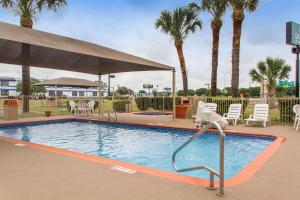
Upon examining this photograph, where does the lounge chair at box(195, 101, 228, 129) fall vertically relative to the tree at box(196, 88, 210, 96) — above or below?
below

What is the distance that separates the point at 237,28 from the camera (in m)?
15.0

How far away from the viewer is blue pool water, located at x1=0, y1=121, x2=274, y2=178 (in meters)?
6.45

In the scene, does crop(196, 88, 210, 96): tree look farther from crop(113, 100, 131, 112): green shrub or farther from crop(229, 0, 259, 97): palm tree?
crop(229, 0, 259, 97): palm tree

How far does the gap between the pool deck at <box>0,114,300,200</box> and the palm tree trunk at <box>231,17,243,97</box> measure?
33.0 ft

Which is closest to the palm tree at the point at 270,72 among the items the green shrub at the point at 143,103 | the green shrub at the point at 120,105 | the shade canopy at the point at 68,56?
the green shrub at the point at 143,103

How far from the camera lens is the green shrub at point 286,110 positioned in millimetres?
11225

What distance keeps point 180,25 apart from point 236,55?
8.57 m

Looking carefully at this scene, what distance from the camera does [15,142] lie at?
683 cm

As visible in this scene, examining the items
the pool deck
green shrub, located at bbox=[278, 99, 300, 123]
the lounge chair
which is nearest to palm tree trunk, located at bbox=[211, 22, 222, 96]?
green shrub, located at bbox=[278, 99, 300, 123]

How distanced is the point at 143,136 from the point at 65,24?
29.3 ft

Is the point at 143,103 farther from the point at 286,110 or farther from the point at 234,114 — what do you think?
the point at 286,110

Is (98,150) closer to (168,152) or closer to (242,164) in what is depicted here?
(168,152)

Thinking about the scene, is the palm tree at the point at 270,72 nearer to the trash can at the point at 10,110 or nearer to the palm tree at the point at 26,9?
the palm tree at the point at 26,9

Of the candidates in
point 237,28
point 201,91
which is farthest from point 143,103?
point 201,91
